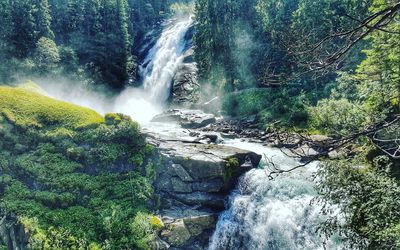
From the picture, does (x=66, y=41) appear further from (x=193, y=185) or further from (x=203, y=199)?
(x=203, y=199)

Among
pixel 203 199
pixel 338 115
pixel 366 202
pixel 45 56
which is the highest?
pixel 45 56

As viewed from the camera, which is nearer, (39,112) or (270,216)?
(270,216)

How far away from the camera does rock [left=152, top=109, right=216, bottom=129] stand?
1239 inches

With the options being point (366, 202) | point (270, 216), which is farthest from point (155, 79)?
point (366, 202)

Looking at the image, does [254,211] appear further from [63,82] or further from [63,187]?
[63,82]

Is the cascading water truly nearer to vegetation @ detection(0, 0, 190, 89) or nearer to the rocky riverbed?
vegetation @ detection(0, 0, 190, 89)

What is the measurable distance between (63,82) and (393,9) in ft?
138

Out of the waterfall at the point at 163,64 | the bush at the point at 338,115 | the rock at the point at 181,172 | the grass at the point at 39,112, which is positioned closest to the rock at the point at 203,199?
the rock at the point at 181,172

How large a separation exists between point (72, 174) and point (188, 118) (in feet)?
61.7

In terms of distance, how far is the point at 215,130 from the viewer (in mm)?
29047

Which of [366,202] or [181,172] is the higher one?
[181,172]

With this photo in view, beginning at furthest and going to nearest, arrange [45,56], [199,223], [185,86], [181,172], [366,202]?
[185,86]
[45,56]
[181,172]
[199,223]
[366,202]

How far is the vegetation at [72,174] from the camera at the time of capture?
12664 millimetres

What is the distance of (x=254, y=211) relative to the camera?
13969 millimetres
